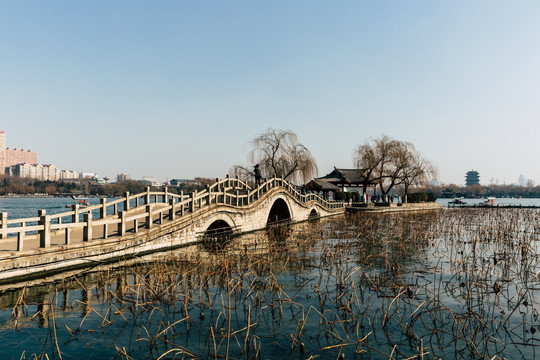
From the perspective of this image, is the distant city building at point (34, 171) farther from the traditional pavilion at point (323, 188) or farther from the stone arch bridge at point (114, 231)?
the stone arch bridge at point (114, 231)

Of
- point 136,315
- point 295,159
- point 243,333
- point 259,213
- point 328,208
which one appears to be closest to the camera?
point 243,333

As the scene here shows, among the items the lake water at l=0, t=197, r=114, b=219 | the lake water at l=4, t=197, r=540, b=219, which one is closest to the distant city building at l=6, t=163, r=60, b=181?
the lake water at l=4, t=197, r=540, b=219

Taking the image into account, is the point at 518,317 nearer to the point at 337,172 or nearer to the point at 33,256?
the point at 33,256

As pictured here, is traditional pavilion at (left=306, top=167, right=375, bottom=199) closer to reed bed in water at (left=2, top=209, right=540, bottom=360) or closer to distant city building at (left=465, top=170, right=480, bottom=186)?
reed bed in water at (left=2, top=209, right=540, bottom=360)

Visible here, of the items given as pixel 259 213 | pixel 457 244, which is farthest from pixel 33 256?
pixel 457 244

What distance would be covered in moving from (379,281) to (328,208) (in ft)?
88.2

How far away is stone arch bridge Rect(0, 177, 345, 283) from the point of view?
30.8ft

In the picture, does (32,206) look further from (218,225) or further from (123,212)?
(123,212)

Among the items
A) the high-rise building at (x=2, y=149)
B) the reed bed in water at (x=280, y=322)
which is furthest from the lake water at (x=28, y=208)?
the high-rise building at (x=2, y=149)

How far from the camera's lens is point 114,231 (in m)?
13.8

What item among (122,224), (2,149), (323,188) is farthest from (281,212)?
(2,149)

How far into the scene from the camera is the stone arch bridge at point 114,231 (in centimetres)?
940

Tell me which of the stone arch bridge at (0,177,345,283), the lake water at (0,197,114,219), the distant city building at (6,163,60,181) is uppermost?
the distant city building at (6,163,60,181)

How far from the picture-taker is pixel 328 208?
36.2 metres
